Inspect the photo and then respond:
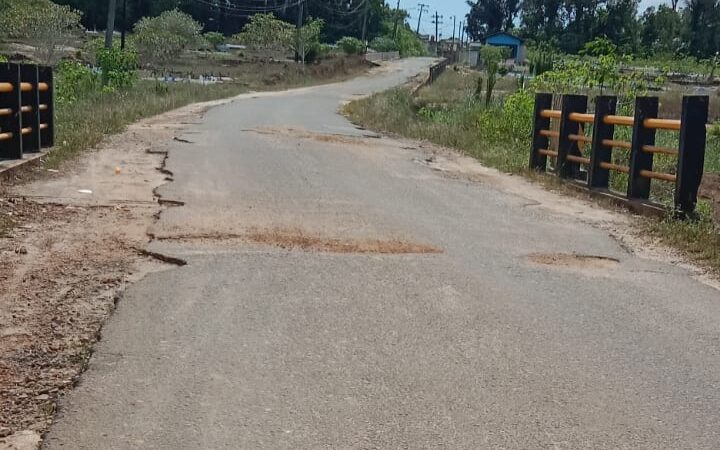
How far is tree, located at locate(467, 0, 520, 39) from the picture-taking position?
5079 inches

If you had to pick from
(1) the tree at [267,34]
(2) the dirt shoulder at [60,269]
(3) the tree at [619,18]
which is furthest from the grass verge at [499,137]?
(3) the tree at [619,18]

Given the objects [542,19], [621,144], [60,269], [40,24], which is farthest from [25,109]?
[542,19]

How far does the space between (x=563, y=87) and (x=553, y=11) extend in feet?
287

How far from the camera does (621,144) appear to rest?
10898 mm

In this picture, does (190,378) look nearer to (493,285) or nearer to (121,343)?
(121,343)

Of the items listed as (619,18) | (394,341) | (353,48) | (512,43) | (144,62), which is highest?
(619,18)

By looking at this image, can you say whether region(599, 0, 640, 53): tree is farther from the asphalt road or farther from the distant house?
the asphalt road

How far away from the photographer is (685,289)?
6.59 m

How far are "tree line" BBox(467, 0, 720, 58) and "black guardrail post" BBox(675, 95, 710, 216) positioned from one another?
42.9 meters

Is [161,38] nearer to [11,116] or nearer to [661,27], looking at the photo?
[661,27]

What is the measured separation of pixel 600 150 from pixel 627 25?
2971 inches

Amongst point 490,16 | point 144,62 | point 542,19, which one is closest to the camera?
point 144,62

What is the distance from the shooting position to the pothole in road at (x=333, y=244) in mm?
7258

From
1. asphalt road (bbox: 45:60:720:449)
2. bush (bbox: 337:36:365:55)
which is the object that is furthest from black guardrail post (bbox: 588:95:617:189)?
bush (bbox: 337:36:365:55)
